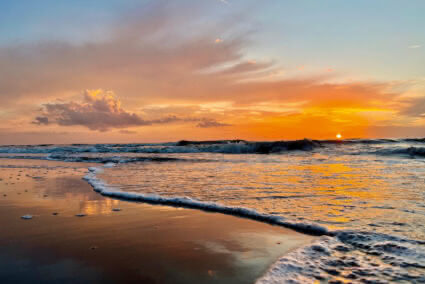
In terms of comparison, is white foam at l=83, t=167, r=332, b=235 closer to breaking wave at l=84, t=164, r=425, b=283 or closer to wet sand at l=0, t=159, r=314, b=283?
breaking wave at l=84, t=164, r=425, b=283

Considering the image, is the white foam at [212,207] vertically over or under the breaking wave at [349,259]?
over

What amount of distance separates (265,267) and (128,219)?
273cm

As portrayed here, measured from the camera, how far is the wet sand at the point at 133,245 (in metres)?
2.92

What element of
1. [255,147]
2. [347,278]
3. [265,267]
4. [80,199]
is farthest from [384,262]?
[255,147]

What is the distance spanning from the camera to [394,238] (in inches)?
150

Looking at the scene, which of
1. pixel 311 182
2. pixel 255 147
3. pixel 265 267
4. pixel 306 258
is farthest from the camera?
pixel 255 147

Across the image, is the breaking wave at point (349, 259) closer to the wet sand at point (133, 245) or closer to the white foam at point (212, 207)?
the white foam at point (212, 207)

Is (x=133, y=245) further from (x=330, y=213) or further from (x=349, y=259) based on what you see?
(x=330, y=213)

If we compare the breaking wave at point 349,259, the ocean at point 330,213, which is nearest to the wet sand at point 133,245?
the breaking wave at point 349,259

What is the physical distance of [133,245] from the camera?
12.2 feet

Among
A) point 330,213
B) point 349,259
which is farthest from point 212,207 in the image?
point 349,259

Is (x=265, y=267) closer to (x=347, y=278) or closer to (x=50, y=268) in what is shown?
(x=347, y=278)

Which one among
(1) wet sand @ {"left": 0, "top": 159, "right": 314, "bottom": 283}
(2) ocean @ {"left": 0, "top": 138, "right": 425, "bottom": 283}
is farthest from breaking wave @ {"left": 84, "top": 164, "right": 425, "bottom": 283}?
(1) wet sand @ {"left": 0, "top": 159, "right": 314, "bottom": 283}

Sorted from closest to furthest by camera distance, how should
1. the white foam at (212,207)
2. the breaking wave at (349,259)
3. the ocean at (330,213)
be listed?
the breaking wave at (349,259) < the ocean at (330,213) < the white foam at (212,207)
